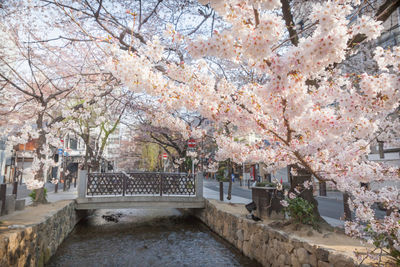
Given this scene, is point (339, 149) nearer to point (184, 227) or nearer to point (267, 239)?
point (267, 239)

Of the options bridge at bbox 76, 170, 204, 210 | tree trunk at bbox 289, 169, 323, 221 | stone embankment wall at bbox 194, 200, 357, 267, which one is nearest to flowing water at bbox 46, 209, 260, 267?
stone embankment wall at bbox 194, 200, 357, 267

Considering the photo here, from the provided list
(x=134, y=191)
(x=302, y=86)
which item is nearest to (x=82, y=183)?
(x=134, y=191)

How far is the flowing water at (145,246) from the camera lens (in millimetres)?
7254

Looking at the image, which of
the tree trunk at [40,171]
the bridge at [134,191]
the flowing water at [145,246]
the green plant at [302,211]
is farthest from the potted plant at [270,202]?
the tree trunk at [40,171]

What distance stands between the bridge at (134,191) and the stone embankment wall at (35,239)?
1.96 metres

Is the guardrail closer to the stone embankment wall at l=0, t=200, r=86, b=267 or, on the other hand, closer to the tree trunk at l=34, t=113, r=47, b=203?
the tree trunk at l=34, t=113, r=47, b=203

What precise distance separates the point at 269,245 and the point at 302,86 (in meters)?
4.71

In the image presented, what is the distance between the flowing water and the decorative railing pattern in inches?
63.7

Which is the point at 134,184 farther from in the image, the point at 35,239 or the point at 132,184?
the point at 35,239

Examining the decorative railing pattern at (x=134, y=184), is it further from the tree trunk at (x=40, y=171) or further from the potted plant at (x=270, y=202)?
the potted plant at (x=270, y=202)

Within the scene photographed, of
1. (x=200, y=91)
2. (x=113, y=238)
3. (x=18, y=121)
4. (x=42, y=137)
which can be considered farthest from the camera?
(x=18, y=121)

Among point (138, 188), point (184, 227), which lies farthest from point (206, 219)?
point (138, 188)

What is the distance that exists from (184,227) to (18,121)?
13981 mm

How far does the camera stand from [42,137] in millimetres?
10531
